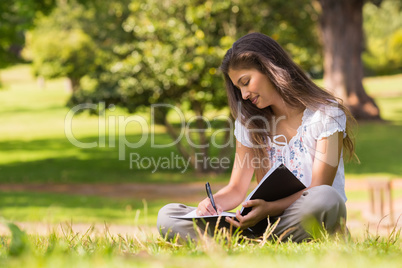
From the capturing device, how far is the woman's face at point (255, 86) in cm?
388

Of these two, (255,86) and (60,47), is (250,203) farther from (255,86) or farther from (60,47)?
(60,47)

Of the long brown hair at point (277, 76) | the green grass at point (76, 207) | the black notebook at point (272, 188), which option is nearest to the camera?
the black notebook at point (272, 188)

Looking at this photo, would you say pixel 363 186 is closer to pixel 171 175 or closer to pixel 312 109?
pixel 171 175

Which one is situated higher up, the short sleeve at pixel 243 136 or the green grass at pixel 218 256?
the short sleeve at pixel 243 136

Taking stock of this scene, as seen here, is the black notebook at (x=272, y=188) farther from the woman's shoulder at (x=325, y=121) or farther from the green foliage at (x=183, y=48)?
the green foliage at (x=183, y=48)

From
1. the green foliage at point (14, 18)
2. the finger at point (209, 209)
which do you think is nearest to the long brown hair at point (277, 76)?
the finger at point (209, 209)

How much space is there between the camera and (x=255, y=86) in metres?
3.89

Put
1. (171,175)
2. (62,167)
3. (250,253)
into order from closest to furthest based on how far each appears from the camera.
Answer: (250,253), (171,175), (62,167)

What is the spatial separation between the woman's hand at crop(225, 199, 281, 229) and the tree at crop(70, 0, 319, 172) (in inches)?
400

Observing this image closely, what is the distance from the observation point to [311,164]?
389cm

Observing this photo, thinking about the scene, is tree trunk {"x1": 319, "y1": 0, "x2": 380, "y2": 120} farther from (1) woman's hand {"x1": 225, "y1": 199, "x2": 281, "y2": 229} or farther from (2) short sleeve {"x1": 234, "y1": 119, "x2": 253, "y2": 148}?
(1) woman's hand {"x1": 225, "y1": 199, "x2": 281, "y2": 229}

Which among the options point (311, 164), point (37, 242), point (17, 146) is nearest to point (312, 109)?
point (311, 164)

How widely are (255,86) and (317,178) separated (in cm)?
70

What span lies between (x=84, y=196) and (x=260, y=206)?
1103cm
